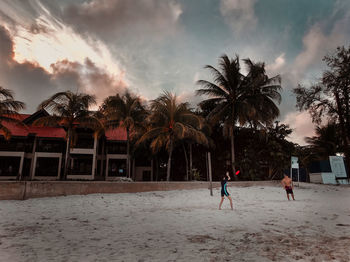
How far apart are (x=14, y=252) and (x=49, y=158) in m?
22.9

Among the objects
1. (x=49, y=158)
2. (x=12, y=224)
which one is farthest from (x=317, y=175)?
(x=49, y=158)

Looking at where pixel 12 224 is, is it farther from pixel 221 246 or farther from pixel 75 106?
pixel 75 106

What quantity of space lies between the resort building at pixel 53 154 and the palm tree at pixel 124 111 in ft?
11.7

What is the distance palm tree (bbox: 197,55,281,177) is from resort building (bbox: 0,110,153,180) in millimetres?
9983

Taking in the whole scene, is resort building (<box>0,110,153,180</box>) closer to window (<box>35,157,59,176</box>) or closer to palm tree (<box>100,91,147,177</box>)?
window (<box>35,157,59,176</box>)

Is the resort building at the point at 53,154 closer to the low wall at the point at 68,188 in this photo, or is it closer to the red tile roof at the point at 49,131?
the red tile roof at the point at 49,131

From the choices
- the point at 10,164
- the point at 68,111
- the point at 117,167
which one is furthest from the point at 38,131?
the point at 68,111

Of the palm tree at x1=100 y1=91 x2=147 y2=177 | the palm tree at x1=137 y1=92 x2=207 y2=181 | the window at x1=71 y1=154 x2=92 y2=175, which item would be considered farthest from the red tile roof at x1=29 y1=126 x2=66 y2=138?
the palm tree at x1=137 y1=92 x2=207 y2=181

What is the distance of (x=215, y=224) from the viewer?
6.09 m

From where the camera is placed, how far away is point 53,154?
23.9 meters

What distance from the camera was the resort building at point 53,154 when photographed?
2289 centimetres

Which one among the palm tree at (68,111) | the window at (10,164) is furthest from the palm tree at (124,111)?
the window at (10,164)

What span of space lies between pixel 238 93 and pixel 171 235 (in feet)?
56.6

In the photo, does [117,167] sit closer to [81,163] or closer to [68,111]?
[81,163]
